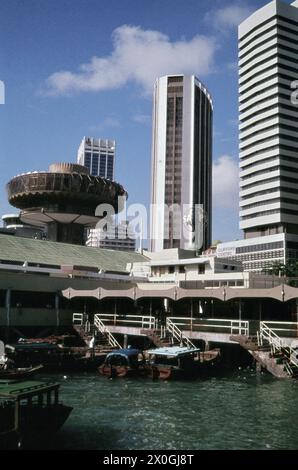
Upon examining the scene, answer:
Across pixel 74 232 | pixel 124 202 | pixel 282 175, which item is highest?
pixel 282 175

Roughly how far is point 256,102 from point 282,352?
134 metres

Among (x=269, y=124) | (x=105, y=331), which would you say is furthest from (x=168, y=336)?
(x=269, y=124)

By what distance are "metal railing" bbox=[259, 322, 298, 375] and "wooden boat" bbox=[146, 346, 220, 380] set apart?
14.9 ft

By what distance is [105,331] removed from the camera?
4878 cm

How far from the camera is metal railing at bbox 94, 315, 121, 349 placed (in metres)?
46.5

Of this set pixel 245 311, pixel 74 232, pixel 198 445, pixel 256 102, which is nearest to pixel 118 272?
pixel 245 311

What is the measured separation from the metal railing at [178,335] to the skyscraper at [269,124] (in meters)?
106

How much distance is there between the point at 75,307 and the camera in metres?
57.5

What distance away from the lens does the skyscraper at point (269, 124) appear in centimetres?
14638

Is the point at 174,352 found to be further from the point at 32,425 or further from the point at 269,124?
the point at 269,124

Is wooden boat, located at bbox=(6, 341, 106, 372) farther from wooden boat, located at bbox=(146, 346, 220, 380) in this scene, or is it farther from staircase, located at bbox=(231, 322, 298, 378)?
staircase, located at bbox=(231, 322, 298, 378)

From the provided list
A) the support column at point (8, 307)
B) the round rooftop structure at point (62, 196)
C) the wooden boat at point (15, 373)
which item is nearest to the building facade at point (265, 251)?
the round rooftop structure at point (62, 196)

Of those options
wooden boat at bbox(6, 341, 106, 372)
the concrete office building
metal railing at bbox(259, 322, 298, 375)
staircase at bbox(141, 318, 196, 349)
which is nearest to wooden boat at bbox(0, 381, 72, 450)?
wooden boat at bbox(6, 341, 106, 372)

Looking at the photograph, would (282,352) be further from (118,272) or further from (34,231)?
(34,231)
